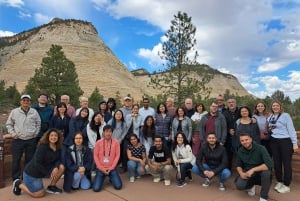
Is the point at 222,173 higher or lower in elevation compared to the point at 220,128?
lower

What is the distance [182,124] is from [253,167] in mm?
1828

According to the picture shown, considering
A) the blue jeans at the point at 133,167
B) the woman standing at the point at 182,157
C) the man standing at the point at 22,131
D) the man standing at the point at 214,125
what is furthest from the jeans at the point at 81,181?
the man standing at the point at 214,125

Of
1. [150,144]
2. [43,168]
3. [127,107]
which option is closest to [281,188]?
[150,144]

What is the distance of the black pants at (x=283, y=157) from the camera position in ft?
17.9

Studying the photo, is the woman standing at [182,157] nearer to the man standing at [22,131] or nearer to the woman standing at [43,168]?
the woman standing at [43,168]

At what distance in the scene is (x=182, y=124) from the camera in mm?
6488

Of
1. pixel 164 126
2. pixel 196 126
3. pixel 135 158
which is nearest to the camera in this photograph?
pixel 135 158

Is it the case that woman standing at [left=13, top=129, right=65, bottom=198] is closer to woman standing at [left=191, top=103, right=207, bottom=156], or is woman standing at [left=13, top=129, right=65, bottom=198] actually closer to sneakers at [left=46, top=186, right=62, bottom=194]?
sneakers at [left=46, top=186, right=62, bottom=194]

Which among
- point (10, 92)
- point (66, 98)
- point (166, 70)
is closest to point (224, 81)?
point (10, 92)

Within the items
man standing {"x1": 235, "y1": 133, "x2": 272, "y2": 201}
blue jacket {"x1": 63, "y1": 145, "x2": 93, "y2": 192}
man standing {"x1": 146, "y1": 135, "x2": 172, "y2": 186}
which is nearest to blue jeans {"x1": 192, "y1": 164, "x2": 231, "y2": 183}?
man standing {"x1": 235, "y1": 133, "x2": 272, "y2": 201}

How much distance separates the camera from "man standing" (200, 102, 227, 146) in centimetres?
612

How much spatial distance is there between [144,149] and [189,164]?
101 cm

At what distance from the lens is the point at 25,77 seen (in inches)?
2093

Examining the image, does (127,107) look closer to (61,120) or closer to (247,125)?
(61,120)
